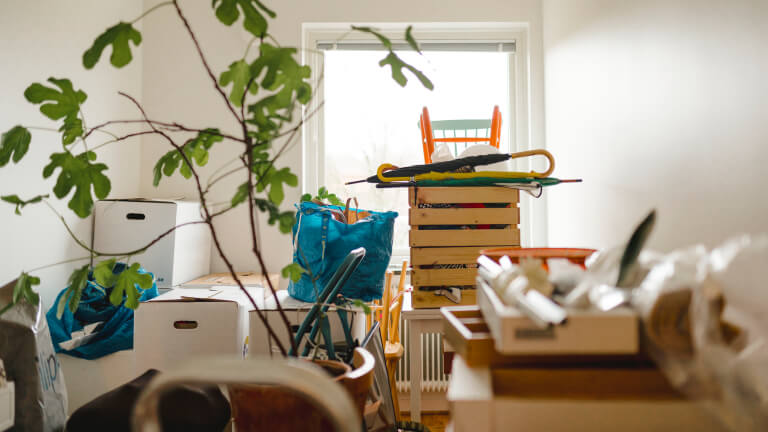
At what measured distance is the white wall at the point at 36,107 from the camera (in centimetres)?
188

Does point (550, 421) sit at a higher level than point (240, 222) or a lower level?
lower

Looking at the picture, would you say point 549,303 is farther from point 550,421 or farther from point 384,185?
point 384,185

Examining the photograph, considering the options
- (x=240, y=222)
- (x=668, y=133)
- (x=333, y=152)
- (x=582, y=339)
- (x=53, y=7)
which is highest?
(x=53, y=7)

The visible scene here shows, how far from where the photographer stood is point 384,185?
177 centimetres

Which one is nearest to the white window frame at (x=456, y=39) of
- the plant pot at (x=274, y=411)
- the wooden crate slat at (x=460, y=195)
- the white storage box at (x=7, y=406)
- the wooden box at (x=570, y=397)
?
the wooden crate slat at (x=460, y=195)

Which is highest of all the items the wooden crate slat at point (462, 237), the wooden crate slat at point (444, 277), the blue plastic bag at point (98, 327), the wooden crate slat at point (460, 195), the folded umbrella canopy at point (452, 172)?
the folded umbrella canopy at point (452, 172)

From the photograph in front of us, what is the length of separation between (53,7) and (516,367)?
93.1 inches

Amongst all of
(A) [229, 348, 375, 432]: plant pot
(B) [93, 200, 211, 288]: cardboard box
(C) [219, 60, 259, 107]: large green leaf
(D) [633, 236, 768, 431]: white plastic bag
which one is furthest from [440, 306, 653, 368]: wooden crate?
(B) [93, 200, 211, 288]: cardboard box

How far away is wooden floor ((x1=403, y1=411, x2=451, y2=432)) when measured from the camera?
7.59 ft

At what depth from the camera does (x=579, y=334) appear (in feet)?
1.80

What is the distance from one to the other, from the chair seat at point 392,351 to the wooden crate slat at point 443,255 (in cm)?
45

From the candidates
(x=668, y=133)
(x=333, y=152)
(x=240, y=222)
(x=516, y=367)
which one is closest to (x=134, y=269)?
(x=516, y=367)

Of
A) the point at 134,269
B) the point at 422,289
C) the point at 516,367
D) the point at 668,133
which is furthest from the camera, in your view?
the point at 422,289

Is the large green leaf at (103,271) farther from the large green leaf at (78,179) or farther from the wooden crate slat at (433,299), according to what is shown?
the wooden crate slat at (433,299)
